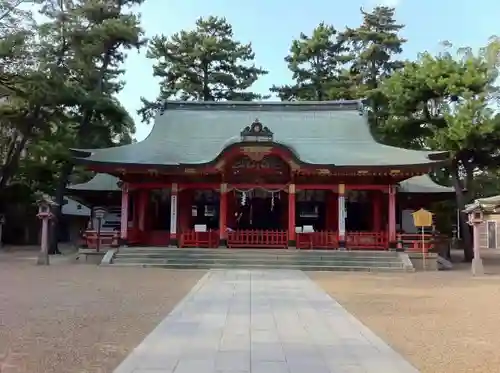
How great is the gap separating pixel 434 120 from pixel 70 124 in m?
17.0

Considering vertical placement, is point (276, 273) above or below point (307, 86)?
below

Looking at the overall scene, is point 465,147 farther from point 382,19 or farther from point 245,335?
point 382,19

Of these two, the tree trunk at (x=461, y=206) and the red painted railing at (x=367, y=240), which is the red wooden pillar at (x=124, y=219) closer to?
the red painted railing at (x=367, y=240)

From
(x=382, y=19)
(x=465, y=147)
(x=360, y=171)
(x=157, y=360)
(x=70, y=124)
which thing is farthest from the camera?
(x=382, y=19)

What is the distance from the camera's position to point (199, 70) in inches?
1458

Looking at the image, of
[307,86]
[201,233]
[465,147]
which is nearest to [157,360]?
[201,233]

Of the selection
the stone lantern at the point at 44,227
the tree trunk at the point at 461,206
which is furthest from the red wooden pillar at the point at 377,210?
the stone lantern at the point at 44,227

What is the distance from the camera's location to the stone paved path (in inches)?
185

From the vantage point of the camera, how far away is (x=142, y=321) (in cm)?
698

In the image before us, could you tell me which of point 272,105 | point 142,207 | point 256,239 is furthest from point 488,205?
point 142,207

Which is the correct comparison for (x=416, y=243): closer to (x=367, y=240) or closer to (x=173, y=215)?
(x=367, y=240)

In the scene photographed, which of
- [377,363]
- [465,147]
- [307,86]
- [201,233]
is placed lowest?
[377,363]

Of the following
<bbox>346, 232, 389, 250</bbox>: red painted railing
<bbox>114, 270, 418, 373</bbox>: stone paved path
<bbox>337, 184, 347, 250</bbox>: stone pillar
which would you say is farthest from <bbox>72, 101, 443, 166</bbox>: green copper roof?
<bbox>114, 270, 418, 373</bbox>: stone paved path

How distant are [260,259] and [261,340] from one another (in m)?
10.7
